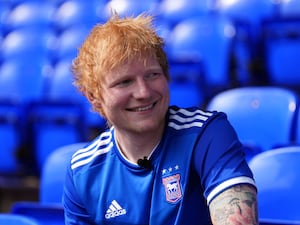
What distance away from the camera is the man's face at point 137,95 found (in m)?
1.18

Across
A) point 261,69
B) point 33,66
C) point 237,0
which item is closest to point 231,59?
point 261,69

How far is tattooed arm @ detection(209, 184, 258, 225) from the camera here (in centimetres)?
106

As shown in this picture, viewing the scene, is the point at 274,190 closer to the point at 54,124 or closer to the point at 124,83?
the point at 124,83

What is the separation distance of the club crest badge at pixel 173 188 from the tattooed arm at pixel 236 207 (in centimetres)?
11

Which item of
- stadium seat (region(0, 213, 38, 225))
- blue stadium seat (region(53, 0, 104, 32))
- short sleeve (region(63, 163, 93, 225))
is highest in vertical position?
blue stadium seat (region(53, 0, 104, 32))

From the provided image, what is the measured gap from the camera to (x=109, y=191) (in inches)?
49.3

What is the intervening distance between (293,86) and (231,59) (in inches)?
13.1

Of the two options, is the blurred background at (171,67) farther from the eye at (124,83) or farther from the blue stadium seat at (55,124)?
the eye at (124,83)

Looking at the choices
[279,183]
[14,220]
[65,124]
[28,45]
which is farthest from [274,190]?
[28,45]

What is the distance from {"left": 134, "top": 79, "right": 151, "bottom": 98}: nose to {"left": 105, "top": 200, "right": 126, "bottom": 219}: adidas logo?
22 centimetres

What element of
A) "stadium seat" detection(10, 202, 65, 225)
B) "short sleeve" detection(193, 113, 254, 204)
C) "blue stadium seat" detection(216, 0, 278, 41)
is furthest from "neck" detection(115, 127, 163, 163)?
"blue stadium seat" detection(216, 0, 278, 41)

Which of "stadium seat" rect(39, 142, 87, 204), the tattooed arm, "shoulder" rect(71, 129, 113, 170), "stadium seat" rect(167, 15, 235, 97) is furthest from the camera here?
"stadium seat" rect(167, 15, 235, 97)

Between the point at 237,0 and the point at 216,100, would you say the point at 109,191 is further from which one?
the point at 237,0

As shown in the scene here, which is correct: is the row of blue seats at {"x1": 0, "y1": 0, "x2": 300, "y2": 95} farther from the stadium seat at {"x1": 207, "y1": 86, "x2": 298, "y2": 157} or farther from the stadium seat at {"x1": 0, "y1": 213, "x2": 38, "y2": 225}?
the stadium seat at {"x1": 0, "y1": 213, "x2": 38, "y2": 225}
